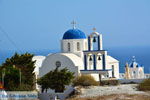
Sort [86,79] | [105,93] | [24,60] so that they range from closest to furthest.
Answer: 1. [105,93]
2. [86,79]
3. [24,60]

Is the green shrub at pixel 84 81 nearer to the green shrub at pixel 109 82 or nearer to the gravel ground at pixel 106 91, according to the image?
the gravel ground at pixel 106 91

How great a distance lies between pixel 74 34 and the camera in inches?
1934

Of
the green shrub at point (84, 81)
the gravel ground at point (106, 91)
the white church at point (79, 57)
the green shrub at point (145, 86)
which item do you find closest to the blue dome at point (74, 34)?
the white church at point (79, 57)

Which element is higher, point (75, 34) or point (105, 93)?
point (75, 34)

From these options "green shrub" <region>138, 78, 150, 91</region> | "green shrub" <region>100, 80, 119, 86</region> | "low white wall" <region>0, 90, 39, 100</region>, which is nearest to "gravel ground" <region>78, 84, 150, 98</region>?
"green shrub" <region>138, 78, 150, 91</region>

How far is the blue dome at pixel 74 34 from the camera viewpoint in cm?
4903

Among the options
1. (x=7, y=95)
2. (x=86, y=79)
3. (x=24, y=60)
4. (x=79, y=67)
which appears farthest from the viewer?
(x=79, y=67)

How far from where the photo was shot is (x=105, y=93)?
114 feet

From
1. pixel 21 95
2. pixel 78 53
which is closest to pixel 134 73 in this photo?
pixel 78 53

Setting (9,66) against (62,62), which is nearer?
(9,66)

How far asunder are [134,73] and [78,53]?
583 cm

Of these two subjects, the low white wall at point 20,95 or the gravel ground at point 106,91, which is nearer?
the low white wall at point 20,95

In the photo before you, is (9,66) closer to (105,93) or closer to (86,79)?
(86,79)

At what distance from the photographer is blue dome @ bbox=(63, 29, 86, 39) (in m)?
49.0
